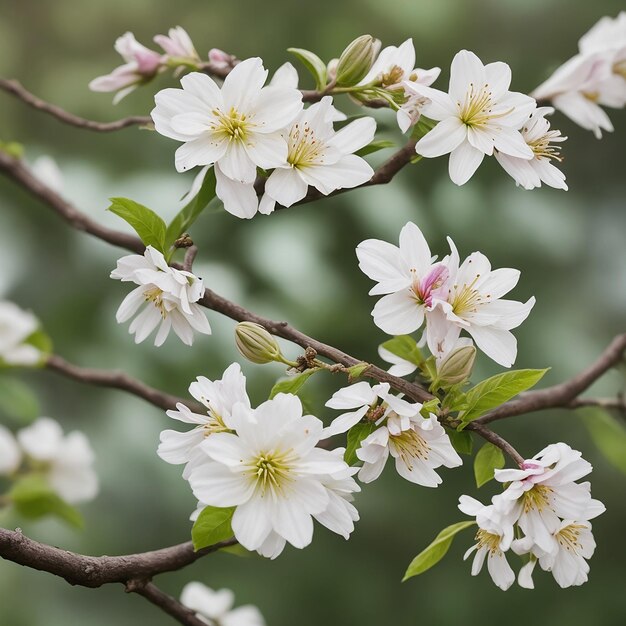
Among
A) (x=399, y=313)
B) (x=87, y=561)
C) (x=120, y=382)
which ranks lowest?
(x=120, y=382)

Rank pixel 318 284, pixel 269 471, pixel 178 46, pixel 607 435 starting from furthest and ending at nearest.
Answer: pixel 318 284
pixel 607 435
pixel 178 46
pixel 269 471

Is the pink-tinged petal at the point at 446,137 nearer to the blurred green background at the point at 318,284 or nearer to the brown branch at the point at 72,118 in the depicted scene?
the brown branch at the point at 72,118

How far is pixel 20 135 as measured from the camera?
1220 millimetres

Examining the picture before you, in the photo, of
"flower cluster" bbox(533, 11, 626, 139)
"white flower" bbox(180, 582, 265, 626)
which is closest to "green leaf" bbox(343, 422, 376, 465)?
"flower cluster" bbox(533, 11, 626, 139)

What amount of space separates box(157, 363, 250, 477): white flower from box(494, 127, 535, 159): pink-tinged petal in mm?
114

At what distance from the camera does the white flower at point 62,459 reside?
2.36ft

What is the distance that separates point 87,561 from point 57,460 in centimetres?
44

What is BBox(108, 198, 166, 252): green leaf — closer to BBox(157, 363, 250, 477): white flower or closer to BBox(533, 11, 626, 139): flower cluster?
BBox(157, 363, 250, 477): white flower

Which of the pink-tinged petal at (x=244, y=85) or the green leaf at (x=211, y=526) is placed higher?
the pink-tinged petal at (x=244, y=85)

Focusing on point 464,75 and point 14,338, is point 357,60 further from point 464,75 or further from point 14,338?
point 14,338

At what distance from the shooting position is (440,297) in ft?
0.99

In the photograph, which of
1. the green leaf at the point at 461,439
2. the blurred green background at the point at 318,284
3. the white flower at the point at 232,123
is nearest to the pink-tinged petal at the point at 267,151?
the white flower at the point at 232,123

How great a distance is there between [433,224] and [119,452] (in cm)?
44

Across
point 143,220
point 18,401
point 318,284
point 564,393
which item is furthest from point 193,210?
point 318,284
